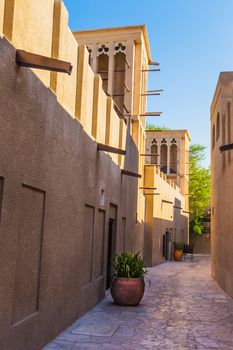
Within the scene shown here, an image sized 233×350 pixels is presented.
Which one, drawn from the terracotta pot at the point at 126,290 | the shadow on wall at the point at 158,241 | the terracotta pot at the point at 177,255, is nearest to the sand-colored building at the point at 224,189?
the terracotta pot at the point at 126,290

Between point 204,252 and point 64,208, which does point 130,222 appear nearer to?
point 64,208

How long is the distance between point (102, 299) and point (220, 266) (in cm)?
563

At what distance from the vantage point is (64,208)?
275 inches

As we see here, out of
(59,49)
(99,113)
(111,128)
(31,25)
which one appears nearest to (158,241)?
(111,128)

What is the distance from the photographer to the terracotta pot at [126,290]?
9.52 m

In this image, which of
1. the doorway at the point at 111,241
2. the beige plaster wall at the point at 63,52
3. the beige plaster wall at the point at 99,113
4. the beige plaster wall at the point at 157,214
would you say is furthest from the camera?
the beige plaster wall at the point at 157,214

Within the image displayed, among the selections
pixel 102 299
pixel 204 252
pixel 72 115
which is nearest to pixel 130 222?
pixel 102 299

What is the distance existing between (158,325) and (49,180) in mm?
3765

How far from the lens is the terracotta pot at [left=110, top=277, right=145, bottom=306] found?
9.52m

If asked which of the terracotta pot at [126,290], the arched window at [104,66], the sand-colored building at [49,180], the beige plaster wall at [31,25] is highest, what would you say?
the arched window at [104,66]

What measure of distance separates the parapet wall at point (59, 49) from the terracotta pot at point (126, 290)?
3411mm

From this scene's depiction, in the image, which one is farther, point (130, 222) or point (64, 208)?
point (130, 222)

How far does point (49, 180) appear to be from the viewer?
243 inches

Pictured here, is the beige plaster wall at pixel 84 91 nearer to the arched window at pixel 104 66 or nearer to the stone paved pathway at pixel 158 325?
the stone paved pathway at pixel 158 325
